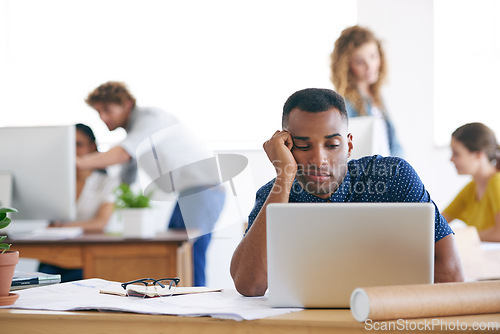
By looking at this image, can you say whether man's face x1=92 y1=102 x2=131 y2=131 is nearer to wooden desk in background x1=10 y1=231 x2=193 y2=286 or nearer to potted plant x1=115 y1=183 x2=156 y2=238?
potted plant x1=115 y1=183 x2=156 y2=238

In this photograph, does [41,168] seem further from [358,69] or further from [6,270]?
[358,69]

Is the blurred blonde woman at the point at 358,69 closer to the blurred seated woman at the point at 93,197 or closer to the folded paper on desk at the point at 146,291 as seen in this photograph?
the blurred seated woman at the point at 93,197

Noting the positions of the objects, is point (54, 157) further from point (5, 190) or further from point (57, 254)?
point (57, 254)

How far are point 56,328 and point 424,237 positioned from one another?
0.66 m

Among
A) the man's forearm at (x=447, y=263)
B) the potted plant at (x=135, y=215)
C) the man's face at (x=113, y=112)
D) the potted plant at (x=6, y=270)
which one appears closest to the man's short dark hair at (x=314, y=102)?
the man's forearm at (x=447, y=263)

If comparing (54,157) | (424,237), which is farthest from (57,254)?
(424,237)

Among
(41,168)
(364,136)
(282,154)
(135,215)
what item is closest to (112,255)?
(135,215)

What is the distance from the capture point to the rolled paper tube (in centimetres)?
89

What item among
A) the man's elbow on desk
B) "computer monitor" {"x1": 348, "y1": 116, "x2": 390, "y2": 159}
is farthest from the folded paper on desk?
"computer monitor" {"x1": 348, "y1": 116, "x2": 390, "y2": 159}

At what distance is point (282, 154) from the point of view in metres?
1.49

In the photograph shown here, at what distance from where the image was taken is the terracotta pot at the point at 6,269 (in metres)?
1.22

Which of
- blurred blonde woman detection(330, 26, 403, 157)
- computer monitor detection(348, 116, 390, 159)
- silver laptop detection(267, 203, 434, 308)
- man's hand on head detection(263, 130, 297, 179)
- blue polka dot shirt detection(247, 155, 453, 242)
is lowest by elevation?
silver laptop detection(267, 203, 434, 308)

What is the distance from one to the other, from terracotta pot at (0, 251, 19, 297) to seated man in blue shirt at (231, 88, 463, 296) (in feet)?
1.58

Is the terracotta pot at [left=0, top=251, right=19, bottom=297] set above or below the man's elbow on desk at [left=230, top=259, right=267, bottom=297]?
above
